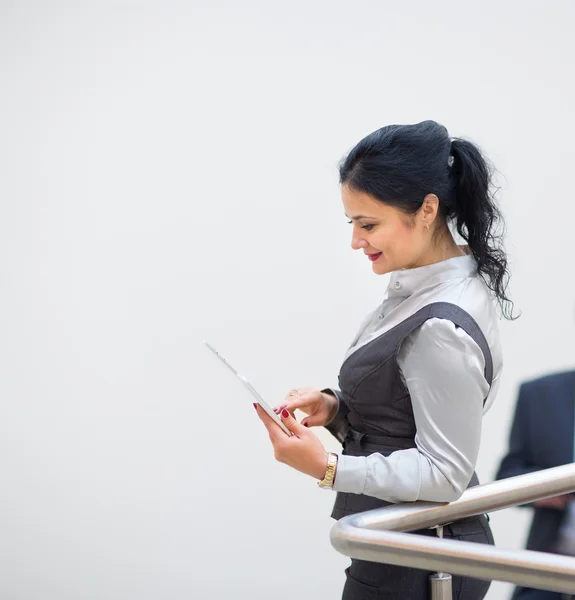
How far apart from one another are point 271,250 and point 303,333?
33 centimetres

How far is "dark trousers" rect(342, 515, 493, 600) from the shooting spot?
1315 millimetres

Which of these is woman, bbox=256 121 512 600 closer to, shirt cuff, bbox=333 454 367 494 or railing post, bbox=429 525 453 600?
shirt cuff, bbox=333 454 367 494

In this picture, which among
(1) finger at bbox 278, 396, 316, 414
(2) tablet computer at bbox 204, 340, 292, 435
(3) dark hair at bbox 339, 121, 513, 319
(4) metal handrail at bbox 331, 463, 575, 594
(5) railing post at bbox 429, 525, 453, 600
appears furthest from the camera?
(1) finger at bbox 278, 396, 316, 414

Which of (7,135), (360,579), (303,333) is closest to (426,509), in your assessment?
(360,579)

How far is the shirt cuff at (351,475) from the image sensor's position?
1.22 m

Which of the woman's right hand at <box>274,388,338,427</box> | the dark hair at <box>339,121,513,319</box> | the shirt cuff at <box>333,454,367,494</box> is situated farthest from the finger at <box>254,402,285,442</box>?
the dark hair at <box>339,121,513,319</box>

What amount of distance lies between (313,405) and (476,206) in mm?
477

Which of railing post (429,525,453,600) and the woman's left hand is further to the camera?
the woman's left hand

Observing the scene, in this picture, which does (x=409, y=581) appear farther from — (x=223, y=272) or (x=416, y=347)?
(x=223, y=272)

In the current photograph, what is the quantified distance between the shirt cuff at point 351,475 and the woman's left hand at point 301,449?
25mm

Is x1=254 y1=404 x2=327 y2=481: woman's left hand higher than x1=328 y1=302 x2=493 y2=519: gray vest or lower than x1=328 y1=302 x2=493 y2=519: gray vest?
lower

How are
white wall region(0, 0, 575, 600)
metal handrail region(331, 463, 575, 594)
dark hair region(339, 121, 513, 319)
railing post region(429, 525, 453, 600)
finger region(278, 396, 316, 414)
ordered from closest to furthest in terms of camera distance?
metal handrail region(331, 463, 575, 594) < railing post region(429, 525, 453, 600) < dark hair region(339, 121, 513, 319) < finger region(278, 396, 316, 414) < white wall region(0, 0, 575, 600)

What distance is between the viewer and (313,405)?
1552 millimetres

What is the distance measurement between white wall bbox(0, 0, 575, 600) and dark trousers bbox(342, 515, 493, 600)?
1.68m
